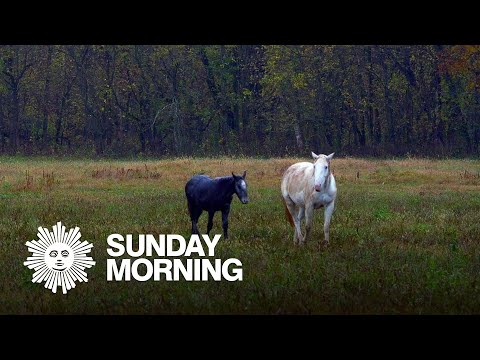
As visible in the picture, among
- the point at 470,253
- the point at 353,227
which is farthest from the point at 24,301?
the point at 353,227

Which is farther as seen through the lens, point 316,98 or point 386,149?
point 316,98

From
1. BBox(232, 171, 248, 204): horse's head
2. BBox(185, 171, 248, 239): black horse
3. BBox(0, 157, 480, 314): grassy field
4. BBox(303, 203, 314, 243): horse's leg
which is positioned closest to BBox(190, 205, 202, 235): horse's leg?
BBox(185, 171, 248, 239): black horse

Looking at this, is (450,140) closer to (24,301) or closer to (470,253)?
(470,253)

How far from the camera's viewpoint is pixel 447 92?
47.3 meters

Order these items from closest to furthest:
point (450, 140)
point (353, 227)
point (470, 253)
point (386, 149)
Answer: point (470, 253) < point (353, 227) < point (386, 149) < point (450, 140)

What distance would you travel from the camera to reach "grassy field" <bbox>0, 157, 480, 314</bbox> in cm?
809

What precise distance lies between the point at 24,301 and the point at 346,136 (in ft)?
145

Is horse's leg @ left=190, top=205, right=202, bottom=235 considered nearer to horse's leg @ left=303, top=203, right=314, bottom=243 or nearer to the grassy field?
the grassy field

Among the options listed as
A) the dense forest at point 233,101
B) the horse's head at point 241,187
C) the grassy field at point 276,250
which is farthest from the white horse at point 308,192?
the dense forest at point 233,101

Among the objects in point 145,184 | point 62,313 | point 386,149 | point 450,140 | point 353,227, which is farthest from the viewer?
point 450,140

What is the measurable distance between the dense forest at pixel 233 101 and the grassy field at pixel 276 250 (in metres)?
22.8

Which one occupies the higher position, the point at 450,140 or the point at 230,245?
the point at 450,140

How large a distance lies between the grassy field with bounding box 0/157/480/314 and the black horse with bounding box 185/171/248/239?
529 mm

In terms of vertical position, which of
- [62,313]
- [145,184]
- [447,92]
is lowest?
[62,313]
